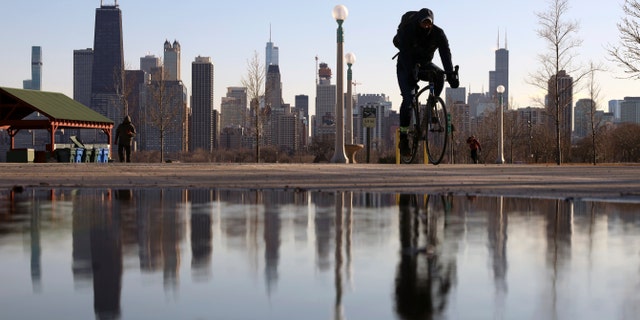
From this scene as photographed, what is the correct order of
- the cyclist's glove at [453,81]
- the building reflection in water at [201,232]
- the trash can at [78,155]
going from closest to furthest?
1. the building reflection in water at [201,232]
2. the cyclist's glove at [453,81]
3. the trash can at [78,155]

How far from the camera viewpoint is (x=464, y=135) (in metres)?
99.1

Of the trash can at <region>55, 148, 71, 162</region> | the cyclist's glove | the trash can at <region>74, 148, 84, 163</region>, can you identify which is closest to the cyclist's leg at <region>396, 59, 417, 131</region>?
the cyclist's glove

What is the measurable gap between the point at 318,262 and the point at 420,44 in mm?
8476

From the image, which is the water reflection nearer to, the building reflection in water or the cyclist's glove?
the building reflection in water

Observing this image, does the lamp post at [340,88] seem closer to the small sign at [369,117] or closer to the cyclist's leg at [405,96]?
the small sign at [369,117]

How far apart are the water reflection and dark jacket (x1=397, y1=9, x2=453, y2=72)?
4701mm

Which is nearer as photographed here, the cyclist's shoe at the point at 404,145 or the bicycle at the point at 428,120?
the bicycle at the point at 428,120

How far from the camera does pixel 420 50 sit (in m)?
12.9

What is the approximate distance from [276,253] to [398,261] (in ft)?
2.75

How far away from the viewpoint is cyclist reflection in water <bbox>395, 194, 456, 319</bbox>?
370cm

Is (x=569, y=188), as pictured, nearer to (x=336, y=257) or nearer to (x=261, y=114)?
(x=336, y=257)

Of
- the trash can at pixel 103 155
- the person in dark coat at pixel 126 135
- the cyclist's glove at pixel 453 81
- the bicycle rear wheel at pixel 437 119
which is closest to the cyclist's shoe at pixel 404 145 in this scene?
the bicycle rear wheel at pixel 437 119

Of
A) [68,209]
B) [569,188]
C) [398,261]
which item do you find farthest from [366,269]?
[569,188]

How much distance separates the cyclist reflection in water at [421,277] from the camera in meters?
3.70
